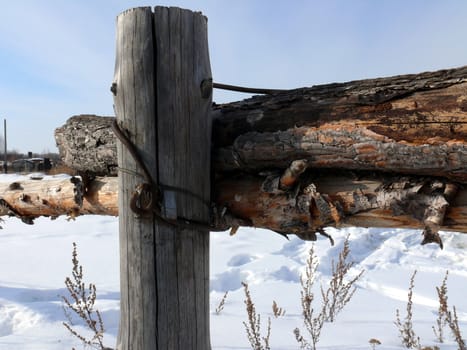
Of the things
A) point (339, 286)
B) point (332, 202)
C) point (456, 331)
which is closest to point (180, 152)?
point (332, 202)

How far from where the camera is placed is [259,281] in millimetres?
5168

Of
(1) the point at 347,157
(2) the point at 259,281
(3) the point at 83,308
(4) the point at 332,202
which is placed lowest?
(2) the point at 259,281

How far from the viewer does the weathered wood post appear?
1.12m

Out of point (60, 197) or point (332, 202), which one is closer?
point (332, 202)

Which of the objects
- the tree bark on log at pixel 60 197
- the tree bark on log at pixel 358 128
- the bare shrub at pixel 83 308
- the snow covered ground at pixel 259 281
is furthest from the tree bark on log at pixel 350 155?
the snow covered ground at pixel 259 281

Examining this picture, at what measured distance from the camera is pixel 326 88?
117 centimetres

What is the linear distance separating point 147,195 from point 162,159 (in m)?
0.12

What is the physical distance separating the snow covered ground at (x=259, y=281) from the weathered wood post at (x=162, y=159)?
2430 millimetres

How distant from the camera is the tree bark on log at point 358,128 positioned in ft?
3.07

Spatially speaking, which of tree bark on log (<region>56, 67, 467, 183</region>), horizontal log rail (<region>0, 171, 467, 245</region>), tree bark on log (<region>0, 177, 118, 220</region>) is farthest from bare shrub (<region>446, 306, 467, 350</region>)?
tree bark on log (<region>0, 177, 118, 220</region>)

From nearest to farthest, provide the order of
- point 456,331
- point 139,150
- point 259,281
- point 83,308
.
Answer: point 139,150
point 456,331
point 83,308
point 259,281

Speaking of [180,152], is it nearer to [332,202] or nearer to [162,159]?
[162,159]

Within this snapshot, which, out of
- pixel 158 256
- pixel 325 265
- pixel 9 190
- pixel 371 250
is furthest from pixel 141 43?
pixel 371 250

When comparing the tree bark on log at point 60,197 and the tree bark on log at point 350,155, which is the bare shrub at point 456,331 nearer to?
the tree bark on log at point 350,155
